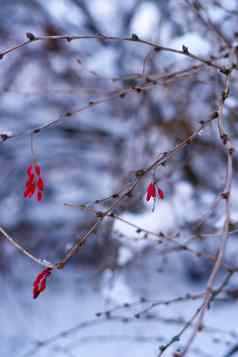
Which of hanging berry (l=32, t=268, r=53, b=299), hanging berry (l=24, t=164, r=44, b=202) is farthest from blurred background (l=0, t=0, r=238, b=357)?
hanging berry (l=32, t=268, r=53, b=299)

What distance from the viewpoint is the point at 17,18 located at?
520 centimetres

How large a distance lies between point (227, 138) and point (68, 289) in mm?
4633

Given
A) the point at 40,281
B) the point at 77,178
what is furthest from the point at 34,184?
the point at 77,178

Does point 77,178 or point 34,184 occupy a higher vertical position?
point 77,178

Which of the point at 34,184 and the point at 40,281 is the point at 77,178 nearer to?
the point at 34,184

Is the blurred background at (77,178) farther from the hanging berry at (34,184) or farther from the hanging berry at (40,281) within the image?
the hanging berry at (40,281)

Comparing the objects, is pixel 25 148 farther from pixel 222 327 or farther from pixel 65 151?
pixel 222 327

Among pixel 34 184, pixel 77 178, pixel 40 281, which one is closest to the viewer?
pixel 40 281

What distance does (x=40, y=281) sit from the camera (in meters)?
1.31

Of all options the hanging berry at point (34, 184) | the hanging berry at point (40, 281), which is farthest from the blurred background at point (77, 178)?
the hanging berry at point (40, 281)

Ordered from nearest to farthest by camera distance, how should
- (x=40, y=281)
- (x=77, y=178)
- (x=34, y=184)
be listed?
(x=40, y=281)
(x=34, y=184)
(x=77, y=178)

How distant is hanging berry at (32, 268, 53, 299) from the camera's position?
1277 mm

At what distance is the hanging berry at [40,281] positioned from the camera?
128cm

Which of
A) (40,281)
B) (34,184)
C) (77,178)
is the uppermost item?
(77,178)
